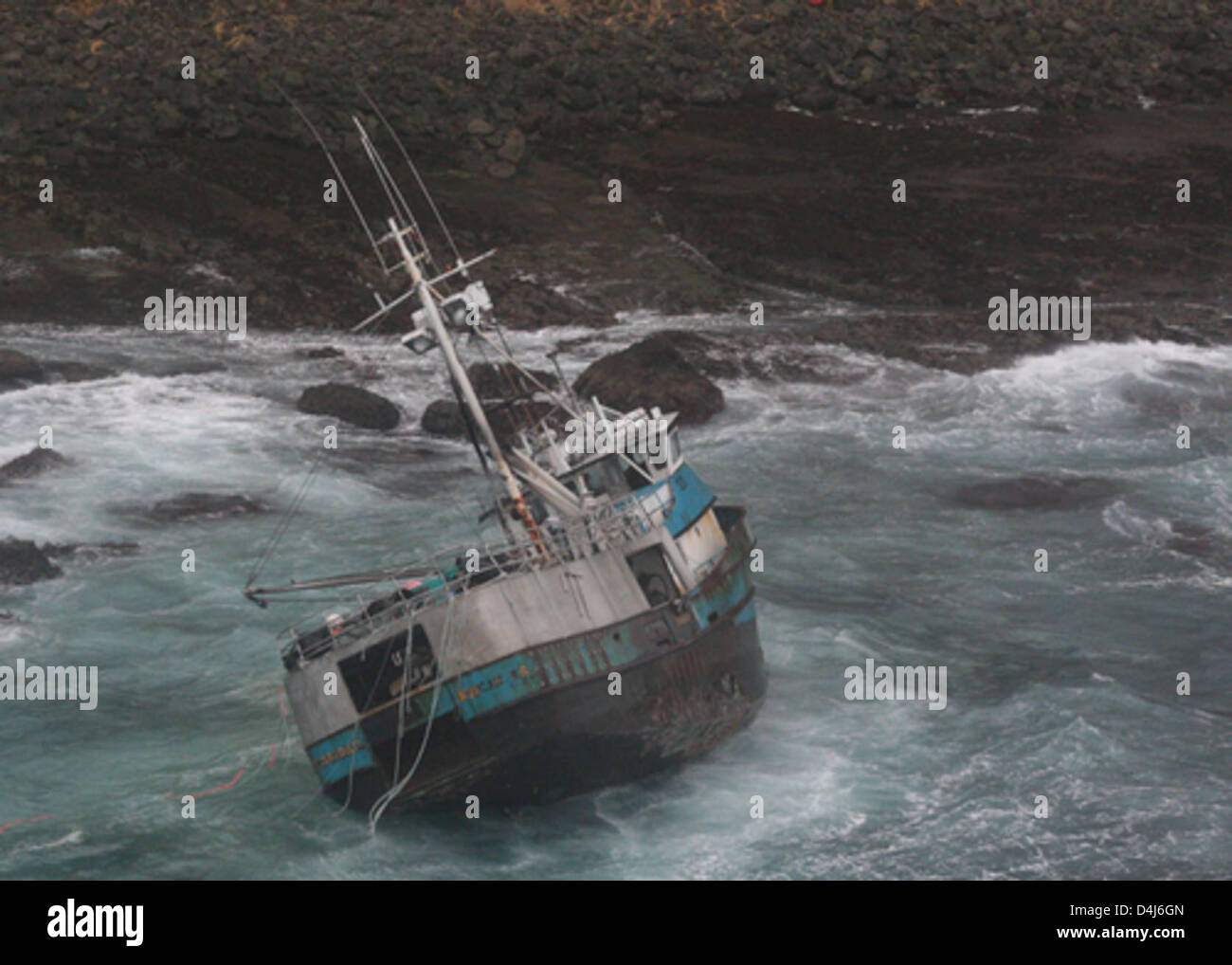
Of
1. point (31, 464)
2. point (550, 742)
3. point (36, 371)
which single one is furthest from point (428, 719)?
point (36, 371)

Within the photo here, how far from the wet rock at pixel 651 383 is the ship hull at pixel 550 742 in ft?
73.1

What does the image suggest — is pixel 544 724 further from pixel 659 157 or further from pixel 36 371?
pixel 659 157

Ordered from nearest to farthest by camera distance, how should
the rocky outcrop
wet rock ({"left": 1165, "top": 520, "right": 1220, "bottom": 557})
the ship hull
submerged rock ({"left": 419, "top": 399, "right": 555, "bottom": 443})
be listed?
the ship hull < wet rock ({"left": 1165, "top": 520, "right": 1220, "bottom": 557}) < submerged rock ({"left": 419, "top": 399, "right": 555, "bottom": 443}) < the rocky outcrop

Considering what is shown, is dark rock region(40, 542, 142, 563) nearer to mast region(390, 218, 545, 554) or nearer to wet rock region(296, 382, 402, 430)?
wet rock region(296, 382, 402, 430)

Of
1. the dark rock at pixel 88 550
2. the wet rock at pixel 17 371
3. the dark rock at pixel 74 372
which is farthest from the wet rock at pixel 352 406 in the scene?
the dark rock at pixel 88 550

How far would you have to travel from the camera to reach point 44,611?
159 feet

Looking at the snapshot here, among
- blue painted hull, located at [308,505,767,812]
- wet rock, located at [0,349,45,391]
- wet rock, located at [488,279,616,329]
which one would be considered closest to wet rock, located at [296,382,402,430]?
wet rock, located at [0,349,45,391]

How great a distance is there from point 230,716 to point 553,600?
9838 millimetres

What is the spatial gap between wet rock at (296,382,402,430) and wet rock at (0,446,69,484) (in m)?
8.23

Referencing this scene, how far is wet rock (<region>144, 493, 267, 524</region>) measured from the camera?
55.0 m

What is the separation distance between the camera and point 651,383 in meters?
62.2

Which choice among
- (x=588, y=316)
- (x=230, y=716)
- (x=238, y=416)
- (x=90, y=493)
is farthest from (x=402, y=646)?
(x=588, y=316)

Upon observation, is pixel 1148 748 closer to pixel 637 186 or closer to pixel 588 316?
pixel 588 316

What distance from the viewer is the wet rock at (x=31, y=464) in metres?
56.9
